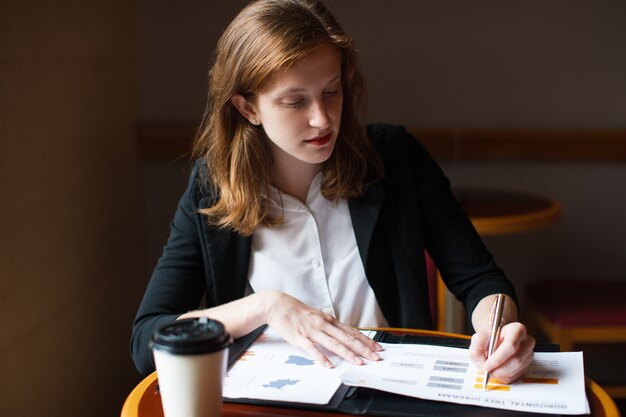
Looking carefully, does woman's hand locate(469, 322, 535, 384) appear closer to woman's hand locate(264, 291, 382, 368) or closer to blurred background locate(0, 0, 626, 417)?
woman's hand locate(264, 291, 382, 368)

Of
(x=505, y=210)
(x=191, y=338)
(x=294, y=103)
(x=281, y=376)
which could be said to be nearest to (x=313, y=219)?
(x=294, y=103)

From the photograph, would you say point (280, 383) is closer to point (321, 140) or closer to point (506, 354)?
point (506, 354)

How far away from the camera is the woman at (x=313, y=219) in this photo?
168 centimetres

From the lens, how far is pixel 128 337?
9.08 ft

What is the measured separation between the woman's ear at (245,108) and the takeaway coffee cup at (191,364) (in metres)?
0.72

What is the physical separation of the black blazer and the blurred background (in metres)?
0.71

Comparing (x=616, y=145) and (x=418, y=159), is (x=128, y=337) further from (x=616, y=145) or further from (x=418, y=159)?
(x=616, y=145)

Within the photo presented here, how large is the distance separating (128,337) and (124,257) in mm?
271

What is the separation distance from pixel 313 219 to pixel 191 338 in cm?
78

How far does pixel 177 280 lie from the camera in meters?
1.72

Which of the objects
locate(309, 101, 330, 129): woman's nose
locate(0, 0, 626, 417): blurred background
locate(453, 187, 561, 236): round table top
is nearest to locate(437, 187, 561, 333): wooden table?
locate(453, 187, 561, 236): round table top

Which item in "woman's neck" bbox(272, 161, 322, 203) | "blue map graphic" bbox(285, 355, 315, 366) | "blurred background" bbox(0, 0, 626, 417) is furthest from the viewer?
"blurred background" bbox(0, 0, 626, 417)

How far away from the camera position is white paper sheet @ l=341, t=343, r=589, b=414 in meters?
1.16

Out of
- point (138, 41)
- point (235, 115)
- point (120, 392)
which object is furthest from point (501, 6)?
point (120, 392)
